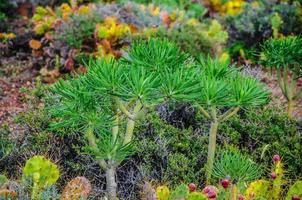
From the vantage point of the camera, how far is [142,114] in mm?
3170

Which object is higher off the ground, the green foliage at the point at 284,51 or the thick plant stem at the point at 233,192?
the green foliage at the point at 284,51

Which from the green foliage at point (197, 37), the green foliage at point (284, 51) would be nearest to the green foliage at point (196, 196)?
the green foliage at point (284, 51)

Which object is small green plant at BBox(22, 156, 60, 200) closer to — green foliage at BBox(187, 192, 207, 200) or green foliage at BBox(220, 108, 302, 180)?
green foliage at BBox(187, 192, 207, 200)

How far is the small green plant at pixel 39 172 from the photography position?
132 inches

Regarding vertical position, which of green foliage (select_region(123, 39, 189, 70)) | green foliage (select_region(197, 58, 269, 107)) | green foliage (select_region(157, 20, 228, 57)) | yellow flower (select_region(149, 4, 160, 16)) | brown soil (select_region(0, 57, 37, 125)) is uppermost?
green foliage (select_region(123, 39, 189, 70))

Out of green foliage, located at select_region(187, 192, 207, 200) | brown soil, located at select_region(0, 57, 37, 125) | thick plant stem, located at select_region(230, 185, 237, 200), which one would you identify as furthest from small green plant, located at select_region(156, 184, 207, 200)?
brown soil, located at select_region(0, 57, 37, 125)

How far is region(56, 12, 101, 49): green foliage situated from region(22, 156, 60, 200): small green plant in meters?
3.68

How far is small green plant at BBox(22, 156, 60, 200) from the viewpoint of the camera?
3359mm

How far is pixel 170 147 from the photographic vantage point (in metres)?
4.33

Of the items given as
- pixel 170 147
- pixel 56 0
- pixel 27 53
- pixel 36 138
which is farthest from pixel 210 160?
pixel 56 0

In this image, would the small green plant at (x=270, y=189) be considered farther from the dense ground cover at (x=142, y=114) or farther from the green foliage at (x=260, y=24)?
the green foliage at (x=260, y=24)

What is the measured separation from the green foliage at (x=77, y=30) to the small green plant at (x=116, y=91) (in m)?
3.69

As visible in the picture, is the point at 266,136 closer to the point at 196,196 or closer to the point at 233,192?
the point at 233,192

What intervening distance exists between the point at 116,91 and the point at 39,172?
715 millimetres
